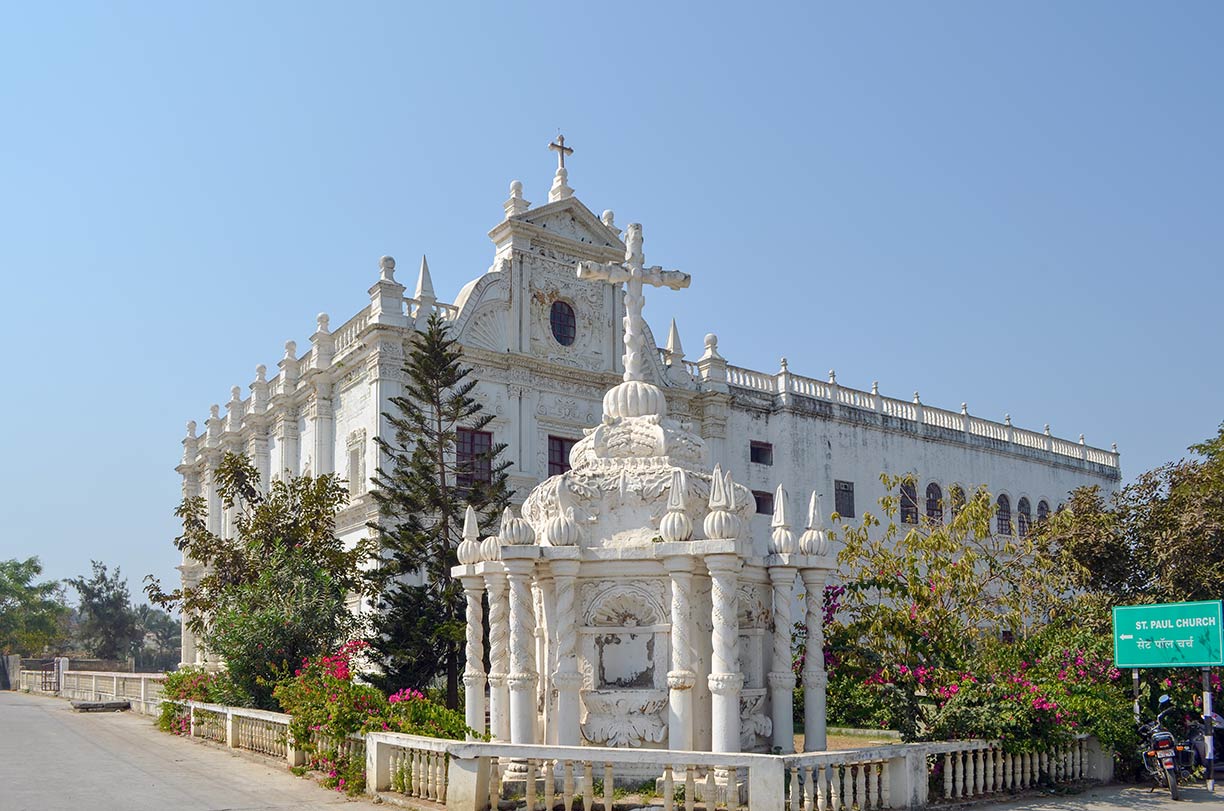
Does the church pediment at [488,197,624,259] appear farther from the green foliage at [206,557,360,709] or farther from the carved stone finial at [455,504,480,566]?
the carved stone finial at [455,504,480,566]

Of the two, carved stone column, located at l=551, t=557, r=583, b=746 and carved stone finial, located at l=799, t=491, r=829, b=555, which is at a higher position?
carved stone finial, located at l=799, t=491, r=829, b=555

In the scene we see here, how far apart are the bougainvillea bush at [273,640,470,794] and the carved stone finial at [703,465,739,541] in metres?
2.98

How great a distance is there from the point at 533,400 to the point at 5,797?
1617 cm

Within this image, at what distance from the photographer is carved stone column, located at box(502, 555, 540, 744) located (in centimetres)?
1041

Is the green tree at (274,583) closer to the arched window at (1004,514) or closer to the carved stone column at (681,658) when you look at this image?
the carved stone column at (681,658)

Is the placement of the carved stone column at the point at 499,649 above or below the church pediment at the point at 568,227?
below

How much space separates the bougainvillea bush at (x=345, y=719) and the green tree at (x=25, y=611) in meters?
45.7

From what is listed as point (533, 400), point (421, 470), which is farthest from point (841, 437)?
point (421, 470)

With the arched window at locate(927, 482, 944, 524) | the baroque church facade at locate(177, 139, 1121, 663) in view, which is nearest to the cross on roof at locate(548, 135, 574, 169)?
the baroque church facade at locate(177, 139, 1121, 663)

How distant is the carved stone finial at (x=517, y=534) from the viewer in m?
10.3

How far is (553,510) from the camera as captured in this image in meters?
10.8

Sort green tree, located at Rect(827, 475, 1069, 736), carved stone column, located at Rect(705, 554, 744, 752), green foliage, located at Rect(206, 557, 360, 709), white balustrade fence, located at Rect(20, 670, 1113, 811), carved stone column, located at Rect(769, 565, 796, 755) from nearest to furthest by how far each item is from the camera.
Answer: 1. white balustrade fence, located at Rect(20, 670, 1113, 811)
2. carved stone column, located at Rect(705, 554, 744, 752)
3. carved stone column, located at Rect(769, 565, 796, 755)
4. green tree, located at Rect(827, 475, 1069, 736)
5. green foliage, located at Rect(206, 557, 360, 709)

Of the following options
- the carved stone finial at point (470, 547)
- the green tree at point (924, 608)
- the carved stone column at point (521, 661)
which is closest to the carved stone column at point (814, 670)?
the green tree at point (924, 608)

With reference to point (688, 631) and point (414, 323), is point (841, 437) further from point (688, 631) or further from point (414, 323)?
point (688, 631)
